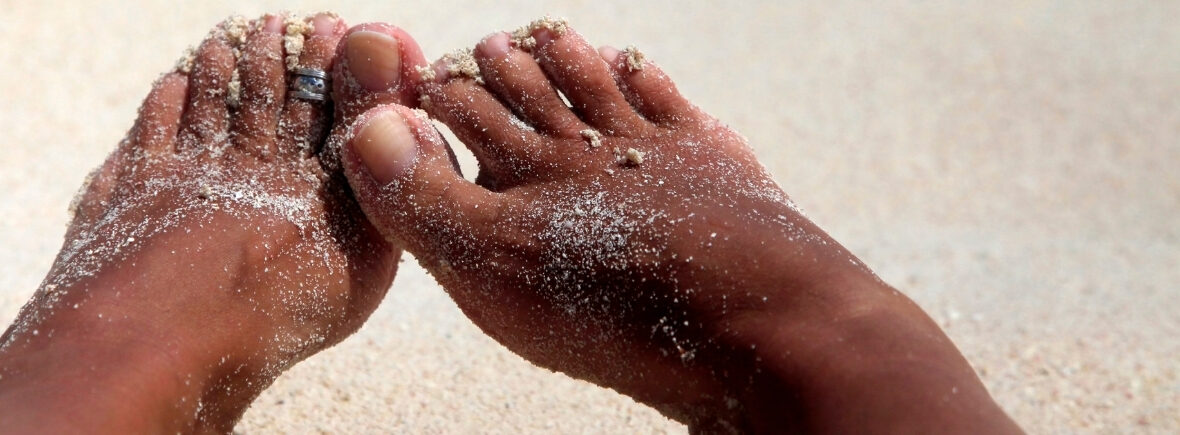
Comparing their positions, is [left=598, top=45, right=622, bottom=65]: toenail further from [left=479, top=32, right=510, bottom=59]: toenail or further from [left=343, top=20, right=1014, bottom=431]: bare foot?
[left=479, top=32, right=510, bottom=59]: toenail

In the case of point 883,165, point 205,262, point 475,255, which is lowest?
point 205,262

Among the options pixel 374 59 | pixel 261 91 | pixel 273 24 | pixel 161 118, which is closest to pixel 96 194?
pixel 161 118

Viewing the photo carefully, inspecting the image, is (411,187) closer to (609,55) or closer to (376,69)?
(376,69)

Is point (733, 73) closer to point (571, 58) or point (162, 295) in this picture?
point (571, 58)

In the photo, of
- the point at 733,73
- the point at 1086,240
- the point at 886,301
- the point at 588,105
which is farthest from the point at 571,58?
the point at 733,73

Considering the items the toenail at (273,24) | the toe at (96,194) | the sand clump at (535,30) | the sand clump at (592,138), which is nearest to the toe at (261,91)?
the toenail at (273,24)

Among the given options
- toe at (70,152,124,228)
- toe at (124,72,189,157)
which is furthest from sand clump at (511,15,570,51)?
toe at (70,152,124,228)

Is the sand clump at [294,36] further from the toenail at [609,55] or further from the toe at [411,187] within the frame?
the toenail at [609,55]
